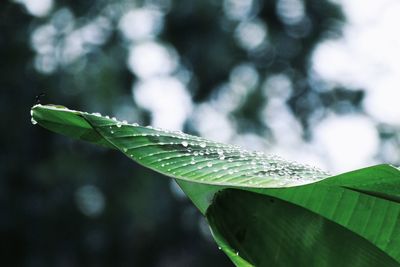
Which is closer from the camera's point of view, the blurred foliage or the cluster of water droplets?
the cluster of water droplets

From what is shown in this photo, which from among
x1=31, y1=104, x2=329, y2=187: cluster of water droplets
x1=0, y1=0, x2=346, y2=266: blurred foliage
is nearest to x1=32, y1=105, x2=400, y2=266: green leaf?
x1=31, y1=104, x2=329, y2=187: cluster of water droplets

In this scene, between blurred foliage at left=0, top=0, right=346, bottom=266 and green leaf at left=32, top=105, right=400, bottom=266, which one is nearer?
green leaf at left=32, top=105, right=400, bottom=266

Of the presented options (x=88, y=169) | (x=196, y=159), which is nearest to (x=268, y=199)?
(x=196, y=159)

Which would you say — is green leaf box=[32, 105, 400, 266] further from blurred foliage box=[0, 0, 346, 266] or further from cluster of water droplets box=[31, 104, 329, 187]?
blurred foliage box=[0, 0, 346, 266]

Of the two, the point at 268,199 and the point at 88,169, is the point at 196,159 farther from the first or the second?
the point at 88,169

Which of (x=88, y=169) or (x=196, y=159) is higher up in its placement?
(x=196, y=159)

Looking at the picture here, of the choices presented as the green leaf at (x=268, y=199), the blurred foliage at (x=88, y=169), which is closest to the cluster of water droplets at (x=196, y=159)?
the green leaf at (x=268, y=199)
